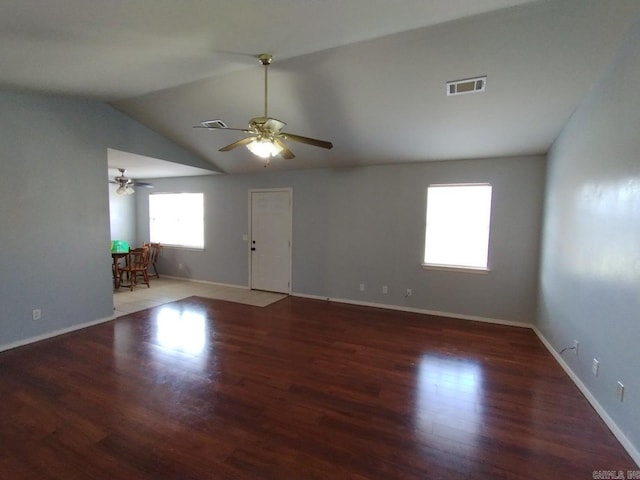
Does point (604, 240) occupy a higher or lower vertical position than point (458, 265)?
higher

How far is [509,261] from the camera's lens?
13.7ft

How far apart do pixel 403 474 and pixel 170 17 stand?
3.27 m

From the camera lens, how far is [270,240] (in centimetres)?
586

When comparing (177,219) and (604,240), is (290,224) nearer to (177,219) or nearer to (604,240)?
(177,219)

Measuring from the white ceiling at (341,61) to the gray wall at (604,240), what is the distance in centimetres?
34

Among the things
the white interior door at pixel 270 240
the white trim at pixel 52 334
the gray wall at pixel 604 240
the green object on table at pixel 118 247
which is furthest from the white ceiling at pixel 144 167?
the gray wall at pixel 604 240

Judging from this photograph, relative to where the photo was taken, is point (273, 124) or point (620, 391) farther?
point (273, 124)

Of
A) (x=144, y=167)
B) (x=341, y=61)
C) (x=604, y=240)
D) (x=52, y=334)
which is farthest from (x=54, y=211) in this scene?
(x=604, y=240)

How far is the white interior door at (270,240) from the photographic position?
571 cm

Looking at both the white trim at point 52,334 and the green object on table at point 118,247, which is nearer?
the white trim at point 52,334

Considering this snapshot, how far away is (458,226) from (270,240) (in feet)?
11.4

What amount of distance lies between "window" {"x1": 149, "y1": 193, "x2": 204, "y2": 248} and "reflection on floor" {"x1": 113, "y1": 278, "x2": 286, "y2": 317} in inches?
40.4

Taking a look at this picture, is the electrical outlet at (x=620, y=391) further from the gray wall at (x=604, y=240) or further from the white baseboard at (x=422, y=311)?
the white baseboard at (x=422, y=311)

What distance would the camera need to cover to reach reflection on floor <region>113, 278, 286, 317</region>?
4.91 meters
